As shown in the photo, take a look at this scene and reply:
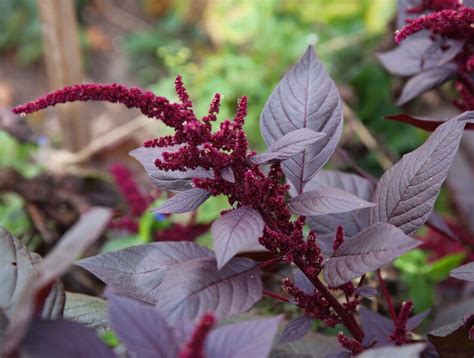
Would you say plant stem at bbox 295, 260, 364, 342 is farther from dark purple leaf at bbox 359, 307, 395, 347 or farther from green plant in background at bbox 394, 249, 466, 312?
green plant in background at bbox 394, 249, 466, 312

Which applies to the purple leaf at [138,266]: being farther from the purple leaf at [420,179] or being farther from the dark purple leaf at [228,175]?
the purple leaf at [420,179]

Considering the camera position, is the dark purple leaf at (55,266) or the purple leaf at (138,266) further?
the purple leaf at (138,266)

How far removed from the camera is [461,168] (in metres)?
1.66

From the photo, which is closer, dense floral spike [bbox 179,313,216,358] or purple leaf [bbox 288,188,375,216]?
dense floral spike [bbox 179,313,216,358]

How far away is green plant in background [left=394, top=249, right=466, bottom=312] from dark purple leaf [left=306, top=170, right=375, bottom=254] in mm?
429

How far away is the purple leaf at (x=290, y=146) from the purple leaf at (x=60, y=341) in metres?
0.24

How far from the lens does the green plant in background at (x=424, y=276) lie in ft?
4.14

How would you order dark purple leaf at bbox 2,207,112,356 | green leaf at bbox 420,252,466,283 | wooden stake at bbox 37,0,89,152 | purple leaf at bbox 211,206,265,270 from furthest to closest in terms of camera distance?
wooden stake at bbox 37,0,89,152, green leaf at bbox 420,252,466,283, purple leaf at bbox 211,206,265,270, dark purple leaf at bbox 2,207,112,356

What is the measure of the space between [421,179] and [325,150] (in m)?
0.12

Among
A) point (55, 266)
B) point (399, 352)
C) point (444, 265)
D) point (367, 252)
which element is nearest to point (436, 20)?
point (367, 252)

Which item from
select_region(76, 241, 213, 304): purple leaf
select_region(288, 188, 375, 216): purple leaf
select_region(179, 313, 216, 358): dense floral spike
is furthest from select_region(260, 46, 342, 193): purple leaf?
select_region(179, 313, 216, 358): dense floral spike

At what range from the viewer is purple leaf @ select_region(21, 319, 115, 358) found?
467 mm

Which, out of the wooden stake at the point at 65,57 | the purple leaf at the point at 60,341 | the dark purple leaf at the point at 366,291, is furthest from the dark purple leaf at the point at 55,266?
the wooden stake at the point at 65,57

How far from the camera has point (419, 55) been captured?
0.96 metres
